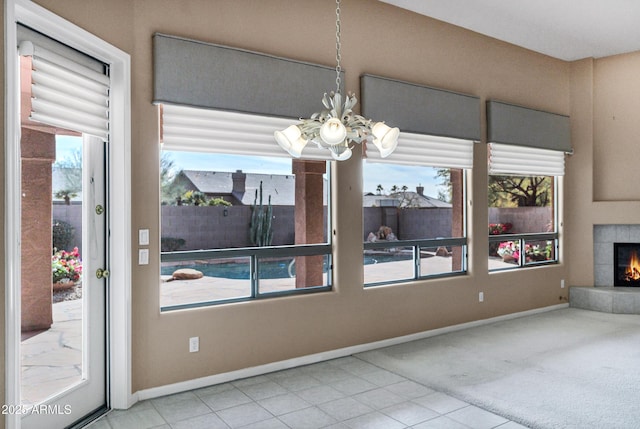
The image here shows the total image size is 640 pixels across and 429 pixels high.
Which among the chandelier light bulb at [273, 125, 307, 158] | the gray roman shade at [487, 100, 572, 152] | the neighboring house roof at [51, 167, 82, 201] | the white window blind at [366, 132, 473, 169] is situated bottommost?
the neighboring house roof at [51, 167, 82, 201]

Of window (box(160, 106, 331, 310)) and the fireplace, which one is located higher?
window (box(160, 106, 331, 310))

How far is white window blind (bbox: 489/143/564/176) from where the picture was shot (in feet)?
18.2

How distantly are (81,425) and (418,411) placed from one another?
2134 mm

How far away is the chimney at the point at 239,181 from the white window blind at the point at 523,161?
3.10m

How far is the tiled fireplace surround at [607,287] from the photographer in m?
5.86

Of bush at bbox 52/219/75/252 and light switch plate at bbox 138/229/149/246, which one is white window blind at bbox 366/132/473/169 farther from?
bush at bbox 52/219/75/252

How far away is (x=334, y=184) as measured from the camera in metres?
4.25

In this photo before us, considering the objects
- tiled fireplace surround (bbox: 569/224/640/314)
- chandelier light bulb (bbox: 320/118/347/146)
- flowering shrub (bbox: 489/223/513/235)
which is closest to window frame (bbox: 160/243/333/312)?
chandelier light bulb (bbox: 320/118/347/146)

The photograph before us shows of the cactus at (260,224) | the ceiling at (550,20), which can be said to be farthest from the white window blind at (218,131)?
the ceiling at (550,20)

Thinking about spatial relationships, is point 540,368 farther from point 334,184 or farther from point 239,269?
point 239,269

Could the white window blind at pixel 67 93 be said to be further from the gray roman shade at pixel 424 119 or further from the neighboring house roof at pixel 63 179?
the gray roman shade at pixel 424 119

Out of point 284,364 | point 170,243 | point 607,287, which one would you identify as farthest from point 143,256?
point 607,287

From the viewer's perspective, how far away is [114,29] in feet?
10.1

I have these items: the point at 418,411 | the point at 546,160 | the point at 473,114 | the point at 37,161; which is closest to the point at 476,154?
the point at 473,114
